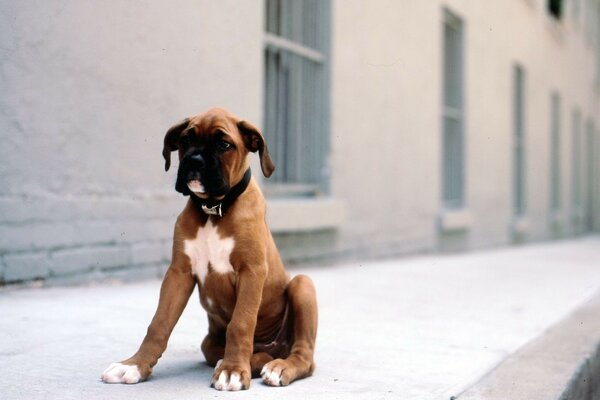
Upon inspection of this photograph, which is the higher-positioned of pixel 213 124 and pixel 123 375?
pixel 213 124

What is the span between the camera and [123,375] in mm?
2629

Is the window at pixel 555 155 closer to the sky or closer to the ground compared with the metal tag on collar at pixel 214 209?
closer to the sky

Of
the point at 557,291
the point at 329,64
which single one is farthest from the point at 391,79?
the point at 557,291

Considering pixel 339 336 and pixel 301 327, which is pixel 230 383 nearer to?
pixel 301 327

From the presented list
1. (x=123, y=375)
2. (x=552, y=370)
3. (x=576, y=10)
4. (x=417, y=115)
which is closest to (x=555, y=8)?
(x=576, y=10)

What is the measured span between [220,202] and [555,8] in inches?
664

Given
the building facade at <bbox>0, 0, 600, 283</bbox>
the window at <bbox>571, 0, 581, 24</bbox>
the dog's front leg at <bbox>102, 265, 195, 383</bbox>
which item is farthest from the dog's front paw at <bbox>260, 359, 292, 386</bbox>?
the window at <bbox>571, 0, 581, 24</bbox>

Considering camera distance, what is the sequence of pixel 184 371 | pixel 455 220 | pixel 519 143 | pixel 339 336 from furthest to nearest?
pixel 519 143, pixel 455 220, pixel 339 336, pixel 184 371

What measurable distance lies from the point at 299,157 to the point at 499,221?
6700 mm

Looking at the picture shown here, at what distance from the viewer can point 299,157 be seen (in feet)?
24.3

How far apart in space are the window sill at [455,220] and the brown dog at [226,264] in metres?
7.69

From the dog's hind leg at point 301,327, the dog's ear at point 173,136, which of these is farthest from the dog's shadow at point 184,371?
the dog's ear at point 173,136

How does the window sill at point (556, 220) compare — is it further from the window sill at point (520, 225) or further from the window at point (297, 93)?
the window at point (297, 93)

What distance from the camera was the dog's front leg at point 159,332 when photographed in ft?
8.66
